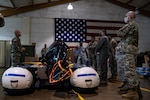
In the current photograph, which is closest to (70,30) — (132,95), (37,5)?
(37,5)

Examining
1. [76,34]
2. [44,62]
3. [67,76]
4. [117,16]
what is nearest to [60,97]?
[67,76]

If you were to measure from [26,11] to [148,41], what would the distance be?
8686 mm

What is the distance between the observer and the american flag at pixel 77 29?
14.2 m

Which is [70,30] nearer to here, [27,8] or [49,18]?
[49,18]

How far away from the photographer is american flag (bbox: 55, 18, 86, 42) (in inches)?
557

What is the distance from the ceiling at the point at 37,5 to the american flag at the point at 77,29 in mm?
1276

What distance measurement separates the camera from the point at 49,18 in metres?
14.3

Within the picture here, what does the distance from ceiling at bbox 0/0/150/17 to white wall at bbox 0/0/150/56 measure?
0.90 ft

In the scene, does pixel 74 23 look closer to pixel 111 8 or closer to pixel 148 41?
pixel 111 8

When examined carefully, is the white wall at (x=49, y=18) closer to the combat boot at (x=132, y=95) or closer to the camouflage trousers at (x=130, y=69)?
the camouflage trousers at (x=130, y=69)

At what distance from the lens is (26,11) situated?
46.2ft

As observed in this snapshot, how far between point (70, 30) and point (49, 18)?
1.57m

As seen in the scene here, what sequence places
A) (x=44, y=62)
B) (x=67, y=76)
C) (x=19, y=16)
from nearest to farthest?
(x=67, y=76), (x=44, y=62), (x=19, y=16)

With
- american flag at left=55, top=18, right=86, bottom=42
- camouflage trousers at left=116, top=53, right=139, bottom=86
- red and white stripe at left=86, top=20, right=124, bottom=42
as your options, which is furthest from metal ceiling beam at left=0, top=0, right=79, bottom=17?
camouflage trousers at left=116, top=53, right=139, bottom=86
